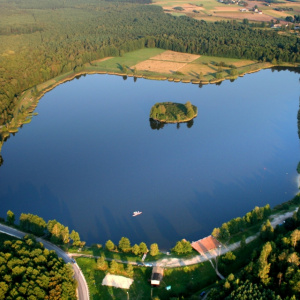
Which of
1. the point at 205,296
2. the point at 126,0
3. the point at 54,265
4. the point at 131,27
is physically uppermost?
Result: the point at 126,0

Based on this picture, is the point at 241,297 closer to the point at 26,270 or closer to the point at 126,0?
the point at 26,270

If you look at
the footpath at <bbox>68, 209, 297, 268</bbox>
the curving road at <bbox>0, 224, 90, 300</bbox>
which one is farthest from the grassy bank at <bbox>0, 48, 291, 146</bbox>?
the footpath at <bbox>68, 209, 297, 268</bbox>

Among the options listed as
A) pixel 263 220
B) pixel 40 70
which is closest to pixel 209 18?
pixel 40 70

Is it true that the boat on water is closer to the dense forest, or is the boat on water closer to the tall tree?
the tall tree

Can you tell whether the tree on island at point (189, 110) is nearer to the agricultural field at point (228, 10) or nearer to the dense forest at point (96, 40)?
the dense forest at point (96, 40)

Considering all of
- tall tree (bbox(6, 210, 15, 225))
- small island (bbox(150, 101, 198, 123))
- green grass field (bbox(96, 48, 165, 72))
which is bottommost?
tall tree (bbox(6, 210, 15, 225))

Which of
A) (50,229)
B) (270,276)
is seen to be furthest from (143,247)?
(270,276)

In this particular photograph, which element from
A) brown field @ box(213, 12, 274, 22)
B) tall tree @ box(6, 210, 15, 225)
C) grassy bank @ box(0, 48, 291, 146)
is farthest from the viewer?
brown field @ box(213, 12, 274, 22)
